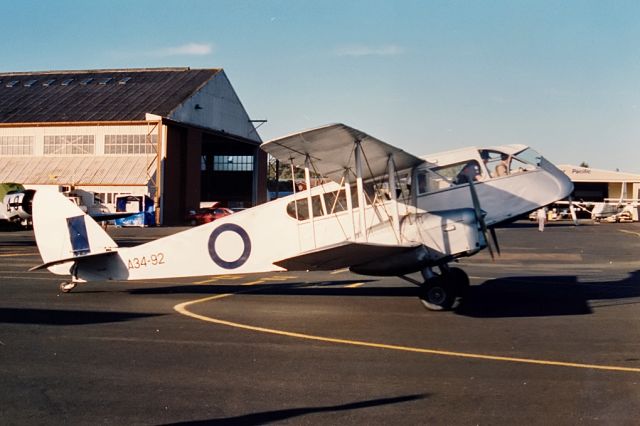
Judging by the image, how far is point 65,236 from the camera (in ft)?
48.0

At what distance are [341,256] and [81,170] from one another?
49.1 metres

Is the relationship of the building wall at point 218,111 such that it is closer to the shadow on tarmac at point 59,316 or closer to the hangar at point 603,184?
the hangar at point 603,184

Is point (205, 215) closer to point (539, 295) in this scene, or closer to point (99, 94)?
point (99, 94)

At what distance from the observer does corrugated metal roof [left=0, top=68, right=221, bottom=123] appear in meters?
57.1

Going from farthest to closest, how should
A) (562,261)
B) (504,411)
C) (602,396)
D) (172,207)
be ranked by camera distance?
(172,207)
(562,261)
(602,396)
(504,411)

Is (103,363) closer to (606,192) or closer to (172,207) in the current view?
(172,207)

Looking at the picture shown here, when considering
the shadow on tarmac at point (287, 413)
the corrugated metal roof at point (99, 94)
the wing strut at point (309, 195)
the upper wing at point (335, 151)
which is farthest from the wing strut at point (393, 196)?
the corrugated metal roof at point (99, 94)

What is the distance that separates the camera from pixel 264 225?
13719mm

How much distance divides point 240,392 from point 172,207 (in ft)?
167

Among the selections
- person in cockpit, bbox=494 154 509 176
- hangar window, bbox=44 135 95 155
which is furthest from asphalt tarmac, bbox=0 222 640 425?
hangar window, bbox=44 135 95 155

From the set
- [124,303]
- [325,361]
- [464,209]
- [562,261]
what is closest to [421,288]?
[464,209]

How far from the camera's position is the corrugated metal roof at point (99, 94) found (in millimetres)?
57125

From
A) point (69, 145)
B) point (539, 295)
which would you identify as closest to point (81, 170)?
point (69, 145)

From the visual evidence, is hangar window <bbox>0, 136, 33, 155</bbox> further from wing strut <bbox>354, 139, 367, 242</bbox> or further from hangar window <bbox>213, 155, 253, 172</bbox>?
wing strut <bbox>354, 139, 367, 242</bbox>
